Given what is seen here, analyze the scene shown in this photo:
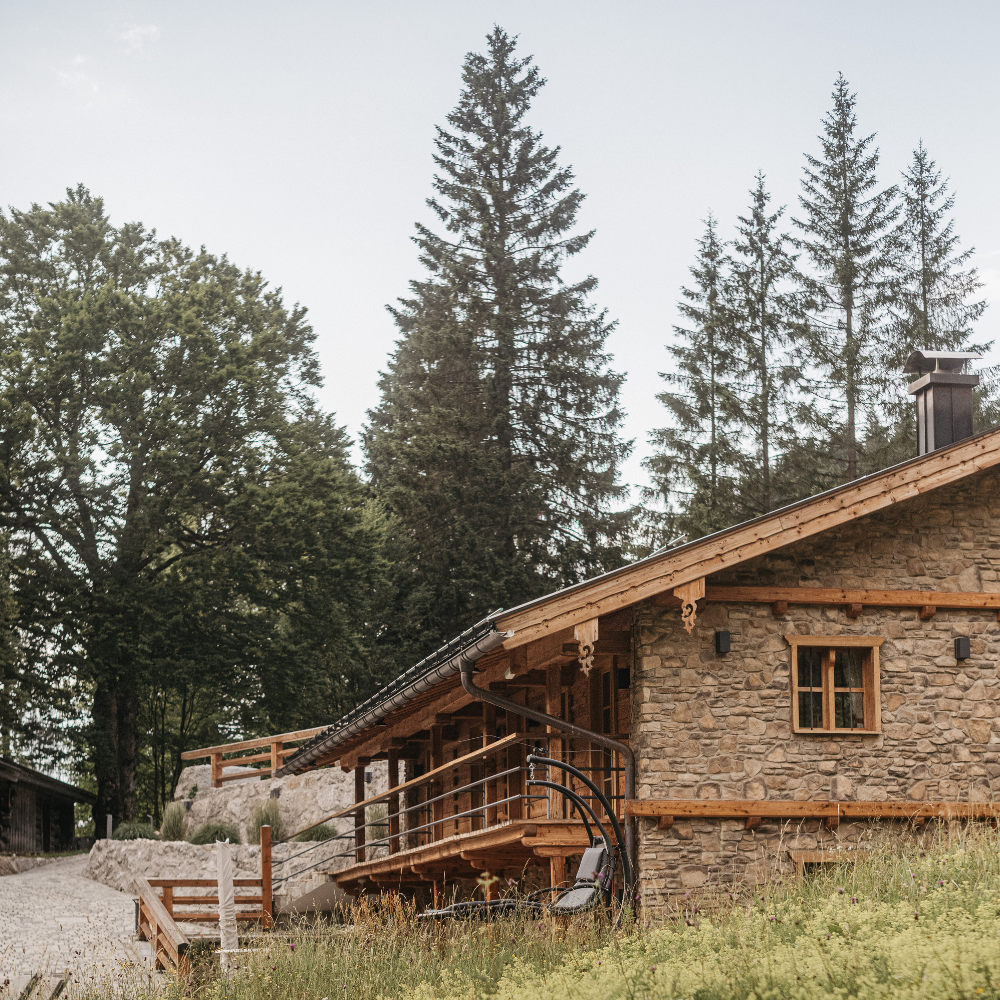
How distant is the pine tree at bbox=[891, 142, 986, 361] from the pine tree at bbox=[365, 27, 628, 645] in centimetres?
838

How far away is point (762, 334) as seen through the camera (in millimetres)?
36156

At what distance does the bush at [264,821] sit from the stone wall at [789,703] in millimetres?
16413

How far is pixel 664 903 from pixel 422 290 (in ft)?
92.8

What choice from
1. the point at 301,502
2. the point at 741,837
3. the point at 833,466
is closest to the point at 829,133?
the point at 833,466

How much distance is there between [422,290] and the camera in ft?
128

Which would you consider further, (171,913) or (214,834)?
(214,834)

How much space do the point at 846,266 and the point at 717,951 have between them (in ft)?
98.4

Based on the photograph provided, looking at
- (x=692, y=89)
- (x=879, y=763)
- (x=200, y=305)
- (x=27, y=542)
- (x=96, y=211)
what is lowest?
(x=879, y=763)

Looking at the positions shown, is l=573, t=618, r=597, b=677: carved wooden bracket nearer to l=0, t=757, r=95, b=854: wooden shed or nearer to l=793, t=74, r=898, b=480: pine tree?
l=0, t=757, r=95, b=854: wooden shed

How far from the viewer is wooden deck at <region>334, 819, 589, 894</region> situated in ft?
44.2

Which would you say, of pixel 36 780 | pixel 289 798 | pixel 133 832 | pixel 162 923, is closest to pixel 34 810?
pixel 36 780

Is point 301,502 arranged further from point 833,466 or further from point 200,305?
point 833,466

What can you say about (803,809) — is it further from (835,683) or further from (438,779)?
(438,779)

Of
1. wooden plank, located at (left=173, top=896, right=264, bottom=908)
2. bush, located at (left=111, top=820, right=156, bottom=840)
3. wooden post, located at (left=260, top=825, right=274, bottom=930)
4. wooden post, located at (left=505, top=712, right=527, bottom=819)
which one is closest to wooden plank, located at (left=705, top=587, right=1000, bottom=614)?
wooden post, located at (left=505, top=712, right=527, bottom=819)
